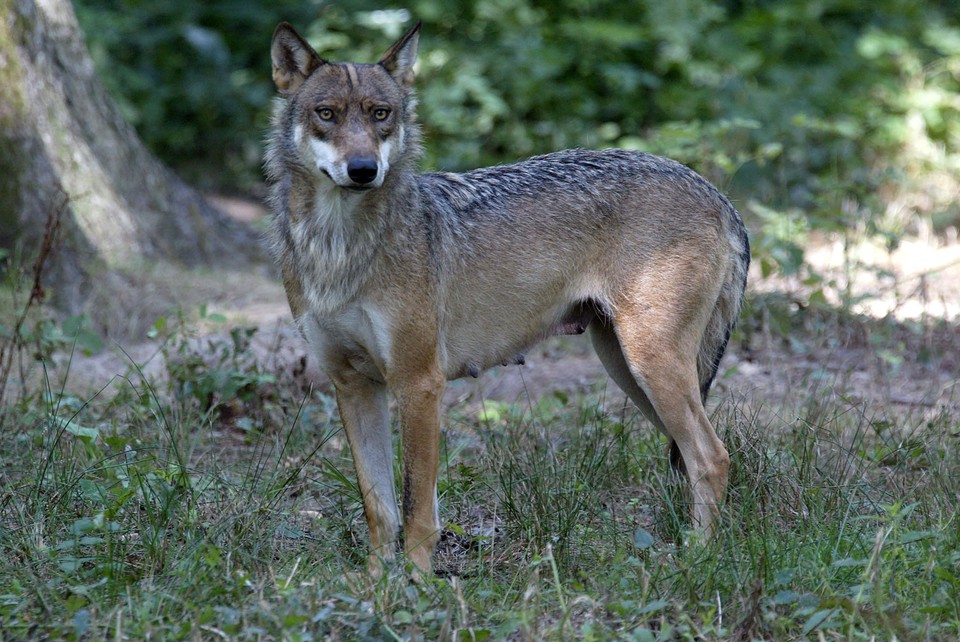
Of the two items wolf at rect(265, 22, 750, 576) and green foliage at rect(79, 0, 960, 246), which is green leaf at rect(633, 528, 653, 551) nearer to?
wolf at rect(265, 22, 750, 576)

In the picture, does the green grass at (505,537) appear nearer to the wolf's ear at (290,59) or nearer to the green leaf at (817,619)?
the green leaf at (817,619)

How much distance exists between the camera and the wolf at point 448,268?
4.51 meters

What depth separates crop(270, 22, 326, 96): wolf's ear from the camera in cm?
460

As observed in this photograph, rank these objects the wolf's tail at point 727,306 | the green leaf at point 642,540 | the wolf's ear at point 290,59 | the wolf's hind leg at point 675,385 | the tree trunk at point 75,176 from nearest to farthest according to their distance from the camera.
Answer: the green leaf at point 642,540 < the wolf's ear at point 290,59 < the wolf's hind leg at point 675,385 < the wolf's tail at point 727,306 < the tree trunk at point 75,176

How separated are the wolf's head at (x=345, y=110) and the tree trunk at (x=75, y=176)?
2.50 metres

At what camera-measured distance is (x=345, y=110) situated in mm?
4422

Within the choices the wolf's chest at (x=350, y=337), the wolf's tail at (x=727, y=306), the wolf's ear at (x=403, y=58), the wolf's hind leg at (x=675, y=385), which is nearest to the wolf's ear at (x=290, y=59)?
the wolf's ear at (x=403, y=58)

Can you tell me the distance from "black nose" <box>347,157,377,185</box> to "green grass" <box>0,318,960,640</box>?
1.26 m

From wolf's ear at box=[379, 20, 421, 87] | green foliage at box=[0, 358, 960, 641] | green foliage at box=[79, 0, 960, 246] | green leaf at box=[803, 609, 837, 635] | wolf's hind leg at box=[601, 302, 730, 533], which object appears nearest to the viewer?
green leaf at box=[803, 609, 837, 635]

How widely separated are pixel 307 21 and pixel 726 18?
→ 557 cm

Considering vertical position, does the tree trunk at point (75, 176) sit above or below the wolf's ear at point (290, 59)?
below

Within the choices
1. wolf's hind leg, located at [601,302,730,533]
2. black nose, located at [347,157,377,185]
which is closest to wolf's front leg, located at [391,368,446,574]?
black nose, located at [347,157,377,185]

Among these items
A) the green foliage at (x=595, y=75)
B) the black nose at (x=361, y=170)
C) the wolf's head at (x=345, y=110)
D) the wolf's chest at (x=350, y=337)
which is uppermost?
the wolf's head at (x=345, y=110)

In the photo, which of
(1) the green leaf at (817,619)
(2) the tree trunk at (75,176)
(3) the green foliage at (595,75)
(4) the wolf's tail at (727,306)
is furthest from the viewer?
(3) the green foliage at (595,75)
